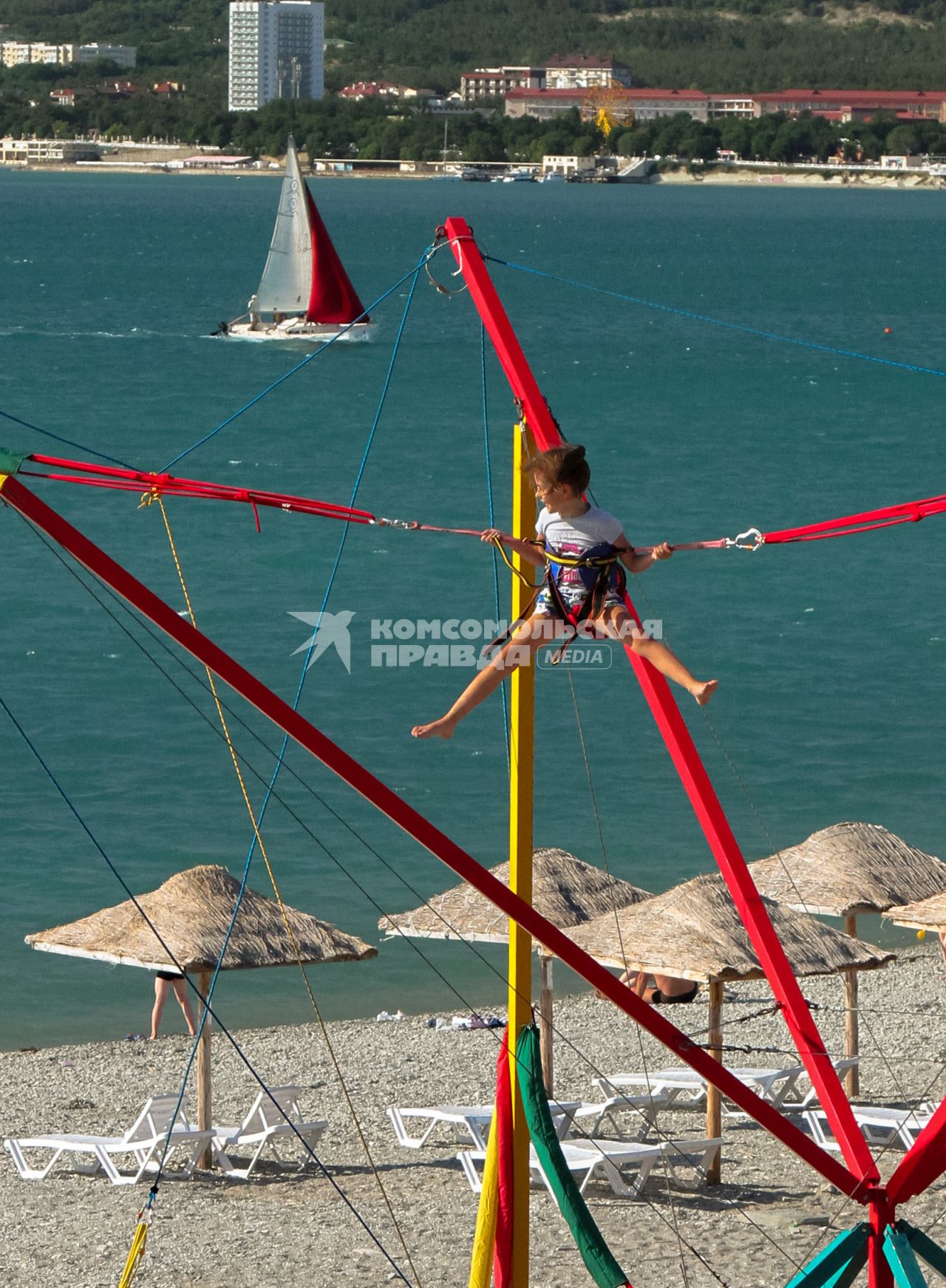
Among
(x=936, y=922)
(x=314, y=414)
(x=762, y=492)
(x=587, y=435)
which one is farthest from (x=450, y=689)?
(x=314, y=414)

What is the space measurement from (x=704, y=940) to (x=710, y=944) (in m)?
0.06

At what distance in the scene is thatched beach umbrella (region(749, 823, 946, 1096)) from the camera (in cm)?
1641

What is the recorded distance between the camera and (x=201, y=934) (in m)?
14.9

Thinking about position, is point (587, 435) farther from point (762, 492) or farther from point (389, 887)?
point (389, 887)

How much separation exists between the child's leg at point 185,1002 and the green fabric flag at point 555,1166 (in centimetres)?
887

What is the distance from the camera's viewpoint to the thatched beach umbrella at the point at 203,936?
14828 millimetres

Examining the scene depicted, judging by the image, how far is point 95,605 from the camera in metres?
38.0

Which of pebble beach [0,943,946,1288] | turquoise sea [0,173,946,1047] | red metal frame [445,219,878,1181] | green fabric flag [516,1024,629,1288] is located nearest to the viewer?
red metal frame [445,219,878,1181]

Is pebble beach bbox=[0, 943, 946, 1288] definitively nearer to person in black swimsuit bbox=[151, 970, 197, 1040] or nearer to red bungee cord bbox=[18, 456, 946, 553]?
person in black swimsuit bbox=[151, 970, 197, 1040]

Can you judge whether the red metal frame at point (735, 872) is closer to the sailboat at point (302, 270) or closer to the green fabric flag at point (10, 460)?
the green fabric flag at point (10, 460)

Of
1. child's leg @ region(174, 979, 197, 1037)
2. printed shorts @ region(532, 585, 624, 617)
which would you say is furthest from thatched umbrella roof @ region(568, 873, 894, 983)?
printed shorts @ region(532, 585, 624, 617)

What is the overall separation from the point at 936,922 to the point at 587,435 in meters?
48.1

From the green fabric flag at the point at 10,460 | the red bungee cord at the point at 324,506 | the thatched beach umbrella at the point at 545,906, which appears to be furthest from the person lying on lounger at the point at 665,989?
the green fabric flag at the point at 10,460

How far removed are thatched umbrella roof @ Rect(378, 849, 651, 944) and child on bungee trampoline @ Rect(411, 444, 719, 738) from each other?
6052mm
